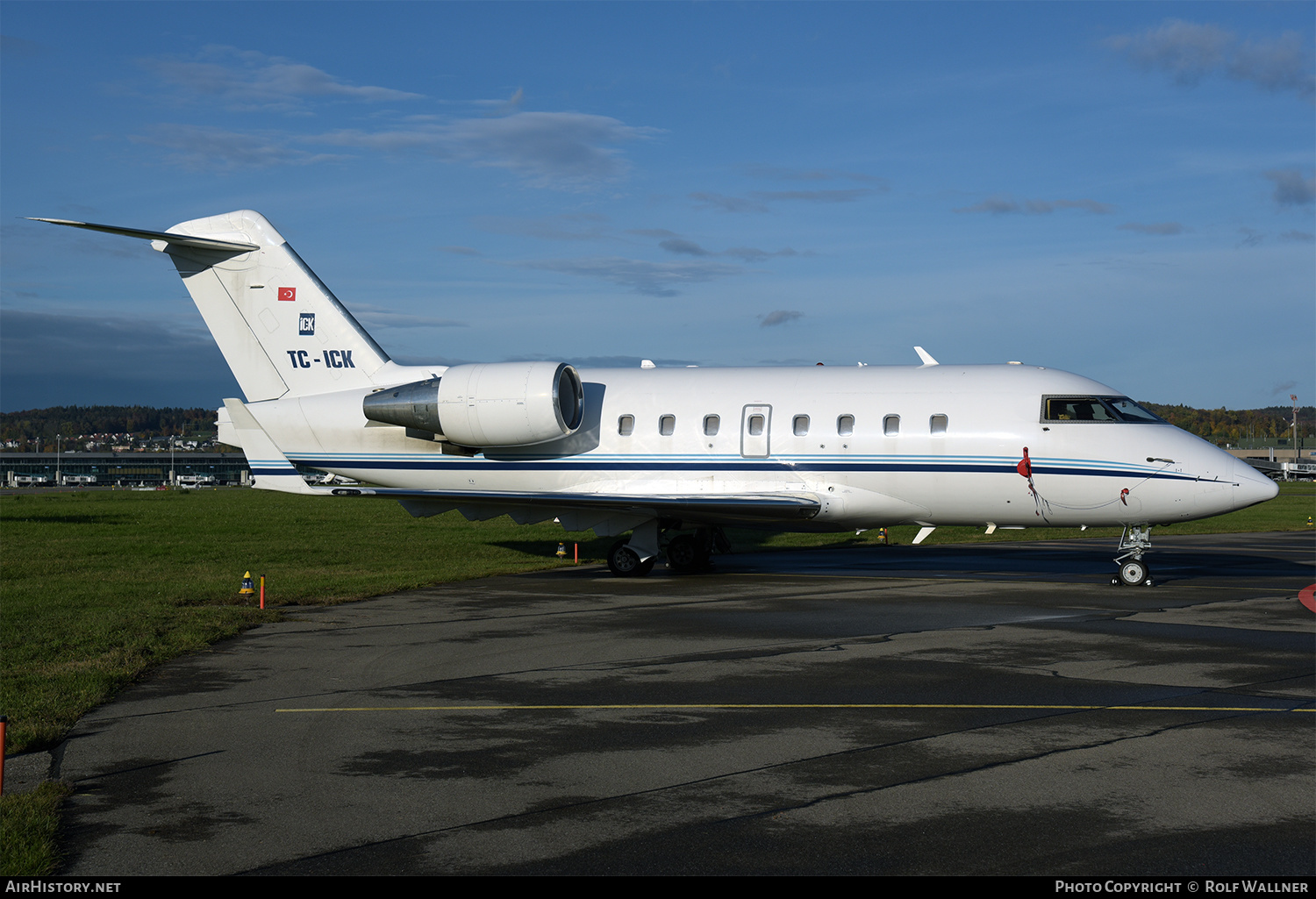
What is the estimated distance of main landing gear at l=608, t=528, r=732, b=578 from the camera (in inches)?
814

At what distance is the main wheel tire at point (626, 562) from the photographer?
2070 cm

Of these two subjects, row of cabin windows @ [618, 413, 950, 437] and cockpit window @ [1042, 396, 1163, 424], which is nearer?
cockpit window @ [1042, 396, 1163, 424]

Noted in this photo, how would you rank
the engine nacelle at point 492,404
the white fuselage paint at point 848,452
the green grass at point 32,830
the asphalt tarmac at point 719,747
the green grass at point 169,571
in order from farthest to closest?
1. the engine nacelle at point 492,404
2. the white fuselage paint at point 848,452
3. the green grass at point 169,571
4. the asphalt tarmac at point 719,747
5. the green grass at point 32,830

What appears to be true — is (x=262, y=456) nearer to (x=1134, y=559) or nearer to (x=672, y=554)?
(x=672, y=554)

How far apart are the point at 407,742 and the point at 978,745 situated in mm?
4406

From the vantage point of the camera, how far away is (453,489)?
2202cm

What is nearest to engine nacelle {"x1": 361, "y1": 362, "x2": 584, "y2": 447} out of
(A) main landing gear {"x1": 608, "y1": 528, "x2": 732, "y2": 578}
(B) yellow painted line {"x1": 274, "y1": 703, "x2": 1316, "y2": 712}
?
(A) main landing gear {"x1": 608, "y1": 528, "x2": 732, "y2": 578}

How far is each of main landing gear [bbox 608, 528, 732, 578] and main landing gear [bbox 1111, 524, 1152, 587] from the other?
26.1 feet

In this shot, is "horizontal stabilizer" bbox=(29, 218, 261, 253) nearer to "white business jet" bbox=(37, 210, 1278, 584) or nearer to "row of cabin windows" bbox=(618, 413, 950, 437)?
"white business jet" bbox=(37, 210, 1278, 584)

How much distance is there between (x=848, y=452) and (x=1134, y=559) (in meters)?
5.34

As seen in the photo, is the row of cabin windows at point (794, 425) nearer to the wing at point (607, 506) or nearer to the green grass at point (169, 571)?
the wing at point (607, 506)

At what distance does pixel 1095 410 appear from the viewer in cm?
1838

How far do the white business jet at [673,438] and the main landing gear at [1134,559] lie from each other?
0.04m

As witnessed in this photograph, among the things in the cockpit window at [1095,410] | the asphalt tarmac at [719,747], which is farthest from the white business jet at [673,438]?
the asphalt tarmac at [719,747]
